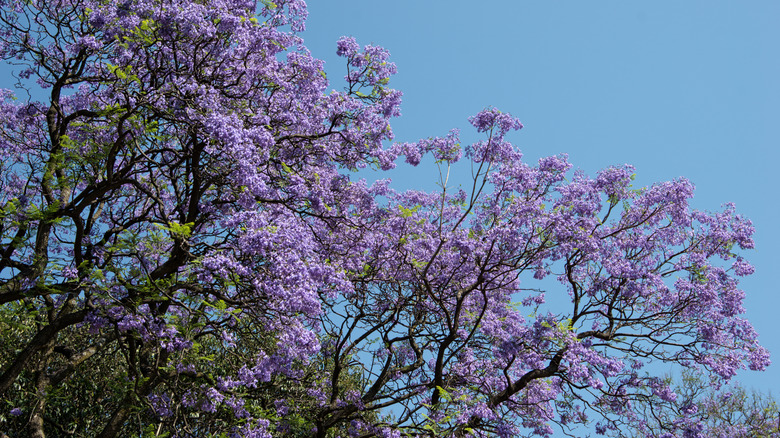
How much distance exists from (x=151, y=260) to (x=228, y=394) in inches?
129

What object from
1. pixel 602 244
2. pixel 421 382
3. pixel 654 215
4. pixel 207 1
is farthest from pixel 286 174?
pixel 654 215

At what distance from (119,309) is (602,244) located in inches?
340

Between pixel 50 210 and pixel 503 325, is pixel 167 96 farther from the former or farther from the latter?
pixel 503 325

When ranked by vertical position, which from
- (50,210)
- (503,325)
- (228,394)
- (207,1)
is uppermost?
(207,1)

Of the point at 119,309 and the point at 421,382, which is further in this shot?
the point at 421,382

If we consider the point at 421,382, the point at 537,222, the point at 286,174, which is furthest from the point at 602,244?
the point at 286,174

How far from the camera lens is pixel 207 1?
10.8 meters

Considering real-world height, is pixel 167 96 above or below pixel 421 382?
above

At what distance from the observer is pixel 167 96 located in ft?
33.2

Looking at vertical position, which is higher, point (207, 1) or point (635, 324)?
point (207, 1)

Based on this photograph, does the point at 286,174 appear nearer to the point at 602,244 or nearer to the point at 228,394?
the point at 228,394

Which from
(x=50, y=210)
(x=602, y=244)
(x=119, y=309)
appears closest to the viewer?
(x=119, y=309)

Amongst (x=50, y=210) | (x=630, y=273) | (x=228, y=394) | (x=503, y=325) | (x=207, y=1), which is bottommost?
(x=228, y=394)

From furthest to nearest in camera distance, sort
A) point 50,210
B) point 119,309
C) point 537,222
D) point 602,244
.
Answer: point 602,244 < point 537,222 < point 50,210 < point 119,309
